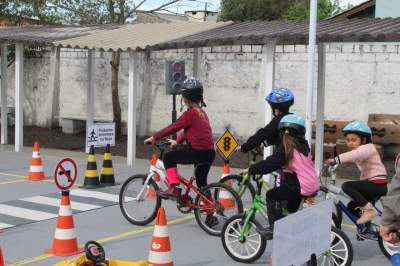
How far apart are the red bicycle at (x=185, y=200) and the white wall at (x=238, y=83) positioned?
9.12 meters

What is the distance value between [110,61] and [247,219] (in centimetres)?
1420

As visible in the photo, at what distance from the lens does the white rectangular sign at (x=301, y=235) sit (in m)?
3.86

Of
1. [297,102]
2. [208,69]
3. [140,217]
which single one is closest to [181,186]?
[140,217]

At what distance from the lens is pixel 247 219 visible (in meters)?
6.20

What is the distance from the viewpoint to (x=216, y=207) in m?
7.32

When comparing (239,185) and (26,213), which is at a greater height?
(239,185)

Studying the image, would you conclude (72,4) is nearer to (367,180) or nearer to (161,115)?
(161,115)

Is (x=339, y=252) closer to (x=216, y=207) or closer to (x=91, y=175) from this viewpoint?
(x=216, y=207)

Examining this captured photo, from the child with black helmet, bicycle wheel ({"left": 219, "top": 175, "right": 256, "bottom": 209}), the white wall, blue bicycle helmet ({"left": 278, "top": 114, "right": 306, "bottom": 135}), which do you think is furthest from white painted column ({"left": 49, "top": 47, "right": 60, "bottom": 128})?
blue bicycle helmet ({"left": 278, "top": 114, "right": 306, "bottom": 135})

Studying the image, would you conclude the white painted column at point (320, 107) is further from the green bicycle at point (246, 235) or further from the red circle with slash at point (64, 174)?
the red circle with slash at point (64, 174)

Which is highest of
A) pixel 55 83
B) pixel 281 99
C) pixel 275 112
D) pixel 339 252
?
pixel 55 83

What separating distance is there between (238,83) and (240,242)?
39.0 feet

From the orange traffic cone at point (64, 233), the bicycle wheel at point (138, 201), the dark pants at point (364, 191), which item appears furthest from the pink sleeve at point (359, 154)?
the orange traffic cone at point (64, 233)

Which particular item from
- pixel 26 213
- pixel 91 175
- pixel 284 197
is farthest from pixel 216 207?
pixel 91 175
